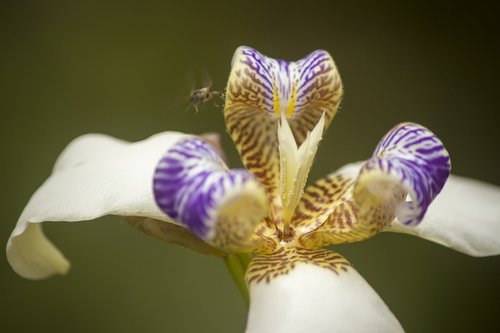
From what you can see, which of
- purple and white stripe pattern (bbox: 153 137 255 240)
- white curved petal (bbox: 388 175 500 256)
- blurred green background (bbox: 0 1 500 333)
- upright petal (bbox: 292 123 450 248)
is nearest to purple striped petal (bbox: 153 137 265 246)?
purple and white stripe pattern (bbox: 153 137 255 240)

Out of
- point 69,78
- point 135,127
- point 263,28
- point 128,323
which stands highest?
point 263,28

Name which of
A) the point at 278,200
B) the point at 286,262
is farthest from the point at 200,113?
the point at 286,262

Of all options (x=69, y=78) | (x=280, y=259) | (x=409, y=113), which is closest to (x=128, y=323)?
(x=69, y=78)

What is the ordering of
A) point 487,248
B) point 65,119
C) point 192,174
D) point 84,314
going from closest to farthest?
point 192,174
point 487,248
point 84,314
point 65,119

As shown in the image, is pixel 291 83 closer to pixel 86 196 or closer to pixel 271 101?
pixel 271 101

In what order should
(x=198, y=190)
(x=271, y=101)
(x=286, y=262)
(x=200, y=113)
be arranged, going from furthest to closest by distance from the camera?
(x=200, y=113) < (x=271, y=101) < (x=286, y=262) < (x=198, y=190)

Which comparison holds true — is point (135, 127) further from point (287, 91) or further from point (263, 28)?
point (287, 91)

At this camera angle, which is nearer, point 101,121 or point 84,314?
point 84,314
